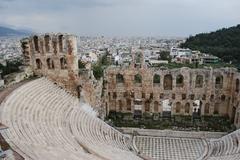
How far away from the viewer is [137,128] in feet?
88.9

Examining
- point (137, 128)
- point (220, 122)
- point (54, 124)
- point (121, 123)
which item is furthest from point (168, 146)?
point (54, 124)

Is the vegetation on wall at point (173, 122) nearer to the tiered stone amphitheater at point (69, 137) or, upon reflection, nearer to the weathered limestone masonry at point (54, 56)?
the tiered stone amphitheater at point (69, 137)

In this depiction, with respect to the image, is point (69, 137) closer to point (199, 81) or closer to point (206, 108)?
point (206, 108)

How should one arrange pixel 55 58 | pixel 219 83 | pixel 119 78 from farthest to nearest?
pixel 119 78
pixel 219 83
pixel 55 58

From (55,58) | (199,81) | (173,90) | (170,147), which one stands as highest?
(55,58)

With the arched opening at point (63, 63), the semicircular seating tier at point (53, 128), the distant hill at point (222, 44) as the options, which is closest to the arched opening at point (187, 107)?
the semicircular seating tier at point (53, 128)

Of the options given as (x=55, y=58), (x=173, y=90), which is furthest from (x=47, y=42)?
(x=173, y=90)

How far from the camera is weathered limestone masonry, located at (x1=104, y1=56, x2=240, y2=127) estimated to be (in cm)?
3114

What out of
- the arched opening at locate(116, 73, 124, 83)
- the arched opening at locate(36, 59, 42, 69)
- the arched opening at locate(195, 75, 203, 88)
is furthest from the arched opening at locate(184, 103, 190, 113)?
the arched opening at locate(36, 59, 42, 69)

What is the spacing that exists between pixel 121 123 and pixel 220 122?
1008 centimetres

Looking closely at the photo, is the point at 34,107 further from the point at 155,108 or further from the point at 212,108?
the point at 212,108

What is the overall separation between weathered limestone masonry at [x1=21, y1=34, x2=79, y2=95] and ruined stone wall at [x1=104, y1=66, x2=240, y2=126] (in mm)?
6722

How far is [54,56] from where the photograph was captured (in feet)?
84.5

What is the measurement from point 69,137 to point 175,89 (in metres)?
17.5
